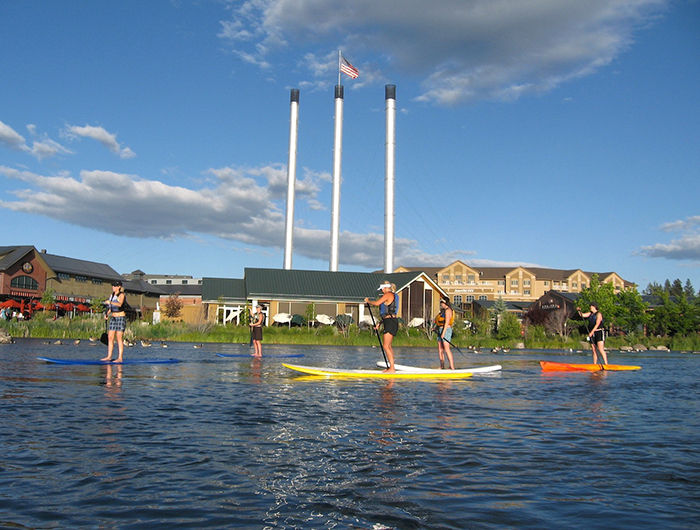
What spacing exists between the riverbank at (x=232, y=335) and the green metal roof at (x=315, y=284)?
9185mm

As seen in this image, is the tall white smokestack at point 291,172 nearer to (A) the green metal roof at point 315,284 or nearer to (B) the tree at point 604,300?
(A) the green metal roof at point 315,284

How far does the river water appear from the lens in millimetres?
4227

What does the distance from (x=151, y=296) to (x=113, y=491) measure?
289 feet

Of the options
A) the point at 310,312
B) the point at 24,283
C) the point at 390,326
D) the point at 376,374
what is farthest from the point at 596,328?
the point at 24,283

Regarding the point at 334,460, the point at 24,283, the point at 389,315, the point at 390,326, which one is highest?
the point at 24,283

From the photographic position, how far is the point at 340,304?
52.8 m

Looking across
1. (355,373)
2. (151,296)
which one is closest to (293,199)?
(151,296)

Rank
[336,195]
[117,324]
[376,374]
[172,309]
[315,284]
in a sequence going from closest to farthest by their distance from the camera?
[376,374] < [117,324] < [315,284] < [172,309] < [336,195]

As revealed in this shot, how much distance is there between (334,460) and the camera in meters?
5.78

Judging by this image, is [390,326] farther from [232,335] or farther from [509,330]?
[509,330]

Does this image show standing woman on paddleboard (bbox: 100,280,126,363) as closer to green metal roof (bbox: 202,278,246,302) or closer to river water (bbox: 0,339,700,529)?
river water (bbox: 0,339,700,529)

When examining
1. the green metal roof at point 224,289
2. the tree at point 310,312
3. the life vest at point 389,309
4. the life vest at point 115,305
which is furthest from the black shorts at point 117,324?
the green metal roof at point 224,289

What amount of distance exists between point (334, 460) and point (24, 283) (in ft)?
226

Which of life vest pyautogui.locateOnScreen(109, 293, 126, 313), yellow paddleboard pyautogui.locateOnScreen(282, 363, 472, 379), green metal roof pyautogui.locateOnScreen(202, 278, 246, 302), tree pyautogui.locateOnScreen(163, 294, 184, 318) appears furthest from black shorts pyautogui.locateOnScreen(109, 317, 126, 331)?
tree pyautogui.locateOnScreen(163, 294, 184, 318)
